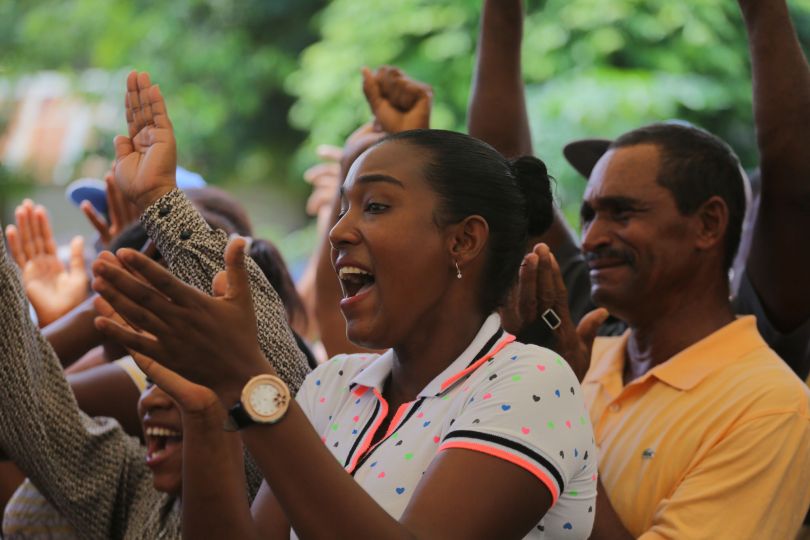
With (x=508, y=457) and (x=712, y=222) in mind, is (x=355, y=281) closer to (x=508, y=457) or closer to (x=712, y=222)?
(x=508, y=457)

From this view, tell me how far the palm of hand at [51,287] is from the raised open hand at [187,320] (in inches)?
87.7


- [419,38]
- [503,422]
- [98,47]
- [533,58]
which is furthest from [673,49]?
[503,422]

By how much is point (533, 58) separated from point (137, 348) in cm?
685

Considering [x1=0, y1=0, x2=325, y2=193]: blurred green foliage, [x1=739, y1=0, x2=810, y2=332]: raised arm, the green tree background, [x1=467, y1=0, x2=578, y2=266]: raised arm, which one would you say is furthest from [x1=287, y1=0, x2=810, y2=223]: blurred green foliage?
[x1=739, y1=0, x2=810, y2=332]: raised arm

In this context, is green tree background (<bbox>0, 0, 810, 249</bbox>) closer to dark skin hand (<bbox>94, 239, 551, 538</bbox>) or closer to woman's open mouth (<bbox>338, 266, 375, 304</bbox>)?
woman's open mouth (<bbox>338, 266, 375, 304</bbox>)

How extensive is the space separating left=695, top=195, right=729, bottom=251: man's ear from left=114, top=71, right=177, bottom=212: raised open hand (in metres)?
1.22

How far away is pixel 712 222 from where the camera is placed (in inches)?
111

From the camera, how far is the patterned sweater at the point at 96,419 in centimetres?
229

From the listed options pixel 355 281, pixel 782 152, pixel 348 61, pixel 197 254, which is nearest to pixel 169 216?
pixel 197 254

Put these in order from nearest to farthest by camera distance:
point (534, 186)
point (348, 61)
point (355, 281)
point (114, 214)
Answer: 1. point (355, 281)
2. point (534, 186)
3. point (114, 214)
4. point (348, 61)

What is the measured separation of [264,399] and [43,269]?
2.40 m

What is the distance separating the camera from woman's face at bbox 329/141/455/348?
1.96 m

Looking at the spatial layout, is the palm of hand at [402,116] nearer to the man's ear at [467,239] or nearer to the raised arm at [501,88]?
the raised arm at [501,88]

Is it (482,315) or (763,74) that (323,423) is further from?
(763,74)
